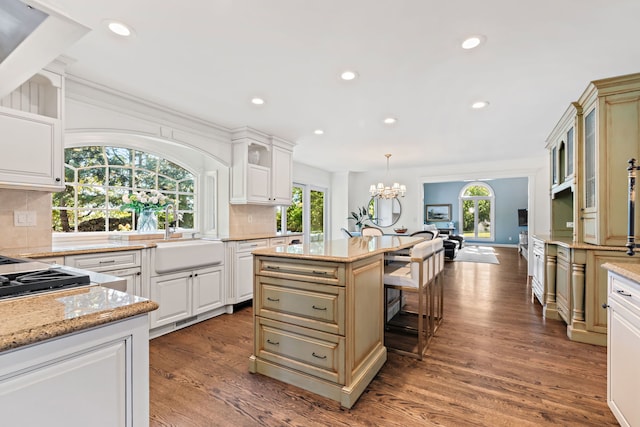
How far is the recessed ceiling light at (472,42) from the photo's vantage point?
80.7 inches

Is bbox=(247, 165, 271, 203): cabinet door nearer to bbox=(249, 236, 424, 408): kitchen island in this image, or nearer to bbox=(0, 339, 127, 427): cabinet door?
bbox=(249, 236, 424, 408): kitchen island

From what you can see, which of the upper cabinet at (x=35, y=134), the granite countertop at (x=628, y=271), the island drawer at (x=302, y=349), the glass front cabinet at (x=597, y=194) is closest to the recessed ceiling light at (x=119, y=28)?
the upper cabinet at (x=35, y=134)

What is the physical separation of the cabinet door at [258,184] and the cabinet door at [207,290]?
3.54 feet

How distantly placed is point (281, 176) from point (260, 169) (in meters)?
0.45

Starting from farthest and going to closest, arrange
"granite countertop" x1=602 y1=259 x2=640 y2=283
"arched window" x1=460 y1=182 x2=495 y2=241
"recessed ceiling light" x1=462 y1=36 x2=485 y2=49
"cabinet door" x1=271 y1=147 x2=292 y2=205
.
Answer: "arched window" x1=460 y1=182 x2=495 y2=241 < "cabinet door" x1=271 y1=147 x2=292 y2=205 < "recessed ceiling light" x1=462 y1=36 x2=485 y2=49 < "granite countertop" x1=602 y1=259 x2=640 y2=283

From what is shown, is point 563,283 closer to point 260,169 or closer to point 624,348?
point 624,348

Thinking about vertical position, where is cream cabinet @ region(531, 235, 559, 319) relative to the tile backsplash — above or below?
below

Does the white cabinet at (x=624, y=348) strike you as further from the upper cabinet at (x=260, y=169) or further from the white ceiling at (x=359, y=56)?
the upper cabinet at (x=260, y=169)

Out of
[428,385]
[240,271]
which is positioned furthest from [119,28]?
[428,385]

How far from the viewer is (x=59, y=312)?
2.76 feet

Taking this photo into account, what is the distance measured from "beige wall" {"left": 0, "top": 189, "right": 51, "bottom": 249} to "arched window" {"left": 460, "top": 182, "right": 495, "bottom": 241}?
12830 millimetres

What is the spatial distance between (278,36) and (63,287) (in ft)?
6.07

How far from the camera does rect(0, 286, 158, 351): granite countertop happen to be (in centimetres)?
71

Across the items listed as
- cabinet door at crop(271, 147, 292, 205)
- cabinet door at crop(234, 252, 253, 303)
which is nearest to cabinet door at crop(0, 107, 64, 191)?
cabinet door at crop(234, 252, 253, 303)
